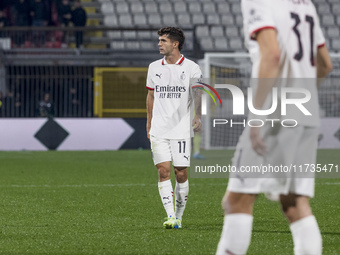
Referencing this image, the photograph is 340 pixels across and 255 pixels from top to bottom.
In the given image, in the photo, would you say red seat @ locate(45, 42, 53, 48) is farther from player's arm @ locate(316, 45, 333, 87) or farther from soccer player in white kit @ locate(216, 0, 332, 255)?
soccer player in white kit @ locate(216, 0, 332, 255)

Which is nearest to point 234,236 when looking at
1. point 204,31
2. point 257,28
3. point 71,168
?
point 257,28

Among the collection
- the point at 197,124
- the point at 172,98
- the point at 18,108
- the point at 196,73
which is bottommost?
the point at 18,108

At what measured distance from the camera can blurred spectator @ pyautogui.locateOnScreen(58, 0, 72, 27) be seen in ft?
76.5

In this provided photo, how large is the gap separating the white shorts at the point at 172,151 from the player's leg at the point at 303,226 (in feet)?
10.9

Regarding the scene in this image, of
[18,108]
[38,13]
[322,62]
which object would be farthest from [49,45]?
[322,62]

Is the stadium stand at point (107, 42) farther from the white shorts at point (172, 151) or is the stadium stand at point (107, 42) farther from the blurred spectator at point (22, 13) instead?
the white shorts at point (172, 151)

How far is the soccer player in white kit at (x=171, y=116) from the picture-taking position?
7215 millimetres

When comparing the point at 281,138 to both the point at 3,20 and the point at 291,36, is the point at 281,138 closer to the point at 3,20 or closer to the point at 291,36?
the point at 291,36

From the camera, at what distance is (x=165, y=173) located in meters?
7.23

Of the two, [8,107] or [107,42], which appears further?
[107,42]

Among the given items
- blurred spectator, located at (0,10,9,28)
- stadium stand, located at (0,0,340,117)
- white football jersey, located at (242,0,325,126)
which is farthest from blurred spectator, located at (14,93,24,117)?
white football jersey, located at (242,0,325,126)

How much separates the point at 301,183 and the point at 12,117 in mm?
16500

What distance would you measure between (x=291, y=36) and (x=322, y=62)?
332 millimetres

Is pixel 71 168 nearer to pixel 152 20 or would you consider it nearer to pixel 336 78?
pixel 336 78
